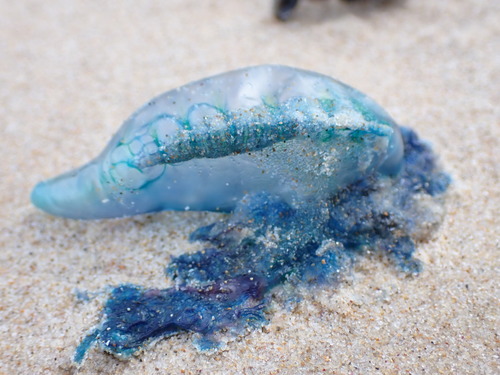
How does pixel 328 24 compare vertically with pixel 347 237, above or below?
above

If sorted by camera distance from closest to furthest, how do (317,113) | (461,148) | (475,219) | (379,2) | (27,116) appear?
(317,113)
(475,219)
(461,148)
(27,116)
(379,2)

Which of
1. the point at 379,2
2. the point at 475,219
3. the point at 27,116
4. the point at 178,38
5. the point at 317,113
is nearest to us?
the point at 317,113

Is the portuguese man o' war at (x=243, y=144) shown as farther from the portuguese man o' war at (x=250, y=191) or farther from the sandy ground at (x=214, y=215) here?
the sandy ground at (x=214, y=215)

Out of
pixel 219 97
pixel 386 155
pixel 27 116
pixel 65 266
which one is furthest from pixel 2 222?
pixel 386 155

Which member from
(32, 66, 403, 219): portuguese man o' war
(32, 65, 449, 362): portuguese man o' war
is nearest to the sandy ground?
(32, 65, 449, 362): portuguese man o' war

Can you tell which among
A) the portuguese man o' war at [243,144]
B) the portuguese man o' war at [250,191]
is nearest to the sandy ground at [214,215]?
the portuguese man o' war at [250,191]

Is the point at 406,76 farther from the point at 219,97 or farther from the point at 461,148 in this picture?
the point at 219,97

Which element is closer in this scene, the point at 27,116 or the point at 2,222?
the point at 2,222
